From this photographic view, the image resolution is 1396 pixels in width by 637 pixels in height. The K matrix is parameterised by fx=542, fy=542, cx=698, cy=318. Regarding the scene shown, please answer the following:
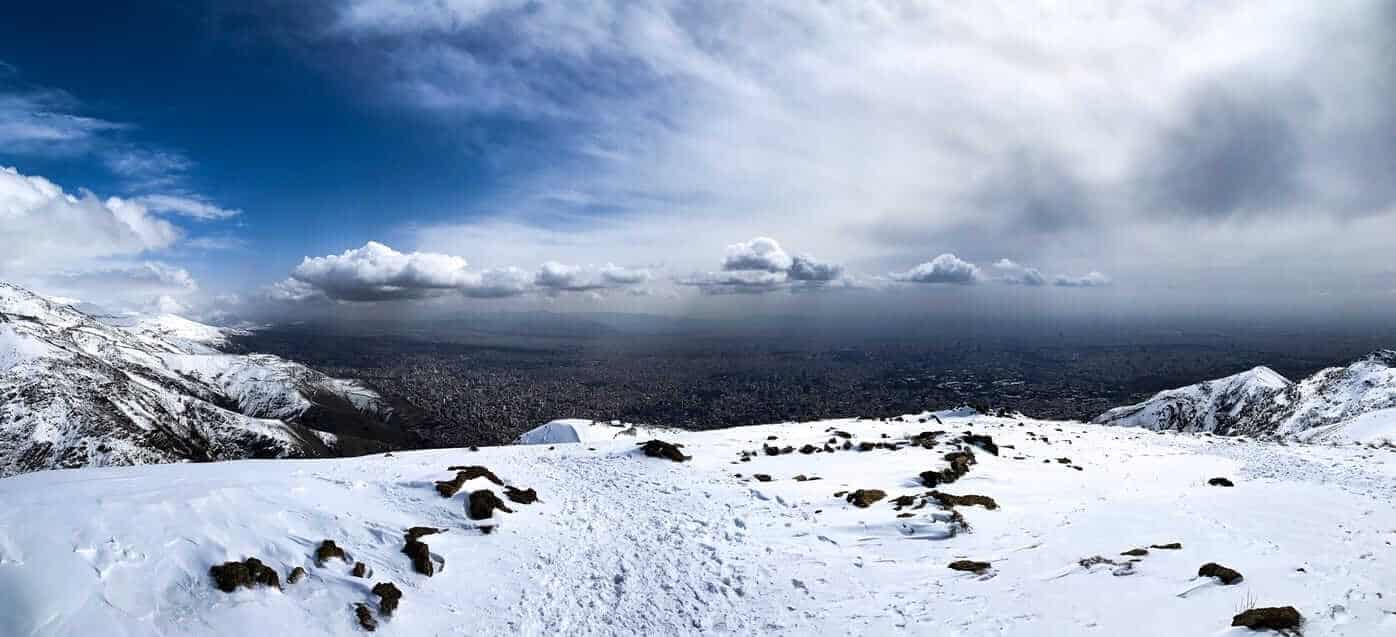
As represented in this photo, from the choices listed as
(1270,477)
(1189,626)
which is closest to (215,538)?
(1189,626)

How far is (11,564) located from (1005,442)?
169ft

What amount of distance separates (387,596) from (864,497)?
17.9 metres

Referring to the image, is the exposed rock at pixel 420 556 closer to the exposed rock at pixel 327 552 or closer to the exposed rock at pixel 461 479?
the exposed rock at pixel 327 552

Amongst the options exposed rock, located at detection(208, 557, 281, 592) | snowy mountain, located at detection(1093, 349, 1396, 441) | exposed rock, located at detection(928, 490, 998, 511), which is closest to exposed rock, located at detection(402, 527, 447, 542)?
exposed rock, located at detection(208, 557, 281, 592)

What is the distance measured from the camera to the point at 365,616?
14.0m

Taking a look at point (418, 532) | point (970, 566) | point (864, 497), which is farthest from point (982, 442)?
point (418, 532)

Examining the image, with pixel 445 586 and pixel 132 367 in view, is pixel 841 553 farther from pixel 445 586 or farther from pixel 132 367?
pixel 132 367

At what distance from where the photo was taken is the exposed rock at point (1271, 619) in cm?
1038

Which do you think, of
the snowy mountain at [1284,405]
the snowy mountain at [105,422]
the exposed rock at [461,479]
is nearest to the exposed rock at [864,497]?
the exposed rock at [461,479]

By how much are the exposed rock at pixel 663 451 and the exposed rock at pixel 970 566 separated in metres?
Result: 19.3

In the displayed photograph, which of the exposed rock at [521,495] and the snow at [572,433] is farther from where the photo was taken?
the snow at [572,433]

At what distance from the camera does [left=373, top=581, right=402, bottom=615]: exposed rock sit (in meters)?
14.5

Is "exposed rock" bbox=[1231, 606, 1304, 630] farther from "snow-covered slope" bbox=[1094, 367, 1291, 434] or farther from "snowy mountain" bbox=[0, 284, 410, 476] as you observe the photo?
"snowy mountain" bbox=[0, 284, 410, 476]

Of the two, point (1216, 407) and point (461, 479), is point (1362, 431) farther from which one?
point (461, 479)
